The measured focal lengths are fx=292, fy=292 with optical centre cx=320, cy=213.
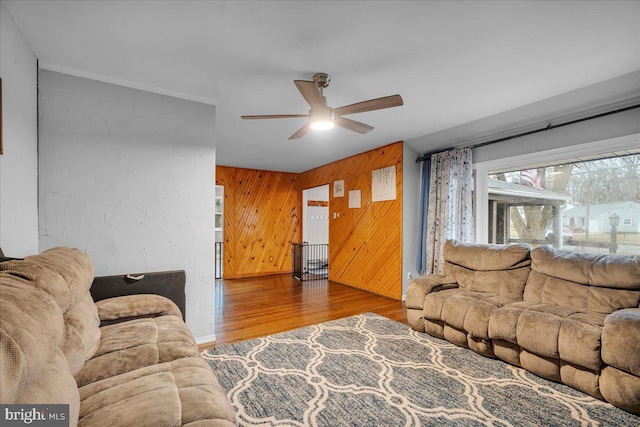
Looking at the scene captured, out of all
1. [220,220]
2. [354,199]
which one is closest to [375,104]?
[354,199]

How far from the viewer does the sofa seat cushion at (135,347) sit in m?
1.46

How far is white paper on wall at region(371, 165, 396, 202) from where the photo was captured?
15.6 feet

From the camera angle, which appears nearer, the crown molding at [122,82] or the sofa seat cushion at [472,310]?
the crown molding at [122,82]

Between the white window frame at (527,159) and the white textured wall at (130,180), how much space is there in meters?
3.52

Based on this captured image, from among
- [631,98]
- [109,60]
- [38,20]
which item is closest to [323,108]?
[109,60]

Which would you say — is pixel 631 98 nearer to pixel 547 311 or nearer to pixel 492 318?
pixel 547 311

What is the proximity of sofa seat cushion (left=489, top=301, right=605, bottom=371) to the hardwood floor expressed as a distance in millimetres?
1384

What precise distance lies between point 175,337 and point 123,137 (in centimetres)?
187

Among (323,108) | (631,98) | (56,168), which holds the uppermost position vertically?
(631,98)

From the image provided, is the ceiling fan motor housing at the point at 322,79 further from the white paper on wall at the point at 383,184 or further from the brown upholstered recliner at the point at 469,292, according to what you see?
the white paper on wall at the point at 383,184

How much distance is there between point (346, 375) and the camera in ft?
7.54

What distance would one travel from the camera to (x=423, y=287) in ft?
10.5

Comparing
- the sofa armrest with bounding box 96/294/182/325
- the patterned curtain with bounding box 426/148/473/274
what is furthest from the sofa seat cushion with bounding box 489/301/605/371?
the sofa armrest with bounding box 96/294/182/325

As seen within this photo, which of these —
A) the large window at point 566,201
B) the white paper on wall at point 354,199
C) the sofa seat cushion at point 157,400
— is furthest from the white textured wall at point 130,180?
the large window at point 566,201
